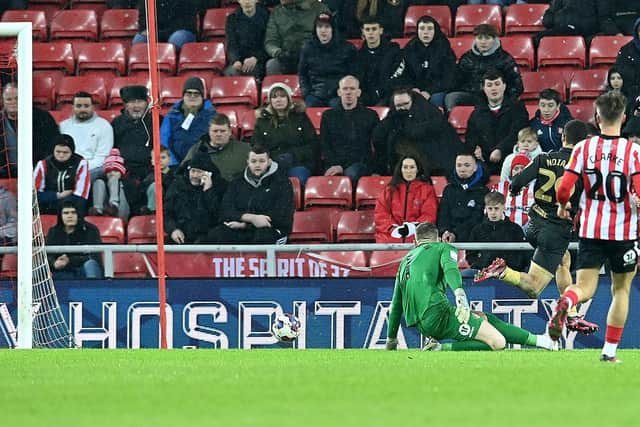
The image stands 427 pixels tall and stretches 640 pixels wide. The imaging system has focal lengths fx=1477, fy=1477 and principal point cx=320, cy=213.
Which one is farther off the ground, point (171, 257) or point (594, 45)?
point (594, 45)

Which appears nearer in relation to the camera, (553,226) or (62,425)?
Result: (62,425)

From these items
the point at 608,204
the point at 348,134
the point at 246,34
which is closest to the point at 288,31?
the point at 246,34

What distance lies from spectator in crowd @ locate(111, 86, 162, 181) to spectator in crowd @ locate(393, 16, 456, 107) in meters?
3.12

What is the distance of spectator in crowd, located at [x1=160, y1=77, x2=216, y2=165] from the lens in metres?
17.9

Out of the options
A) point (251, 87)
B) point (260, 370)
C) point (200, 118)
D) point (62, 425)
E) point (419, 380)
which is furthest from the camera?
point (251, 87)

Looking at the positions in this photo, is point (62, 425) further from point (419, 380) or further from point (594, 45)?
point (594, 45)

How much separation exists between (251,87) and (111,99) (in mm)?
2050

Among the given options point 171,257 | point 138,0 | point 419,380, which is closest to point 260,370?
point 419,380

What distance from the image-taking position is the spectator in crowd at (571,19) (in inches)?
740

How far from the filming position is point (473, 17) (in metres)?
19.6

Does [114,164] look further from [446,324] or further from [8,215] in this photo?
[446,324]

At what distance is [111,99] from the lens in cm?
1988

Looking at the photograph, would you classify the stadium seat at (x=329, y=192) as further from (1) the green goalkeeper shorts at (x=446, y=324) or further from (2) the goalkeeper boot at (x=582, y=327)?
(2) the goalkeeper boot at (x=582, y=327)

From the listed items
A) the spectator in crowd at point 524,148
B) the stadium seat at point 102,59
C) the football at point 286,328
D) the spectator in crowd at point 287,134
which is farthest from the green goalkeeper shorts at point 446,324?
the stadium seat at point 102,59
